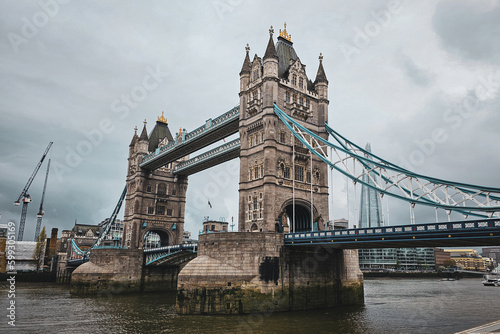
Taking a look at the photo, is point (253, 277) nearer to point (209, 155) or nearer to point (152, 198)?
point (209, 155)

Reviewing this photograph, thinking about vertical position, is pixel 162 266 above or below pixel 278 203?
below

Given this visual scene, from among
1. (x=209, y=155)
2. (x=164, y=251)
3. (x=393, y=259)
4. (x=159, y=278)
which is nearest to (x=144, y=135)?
(x=209, y=155)

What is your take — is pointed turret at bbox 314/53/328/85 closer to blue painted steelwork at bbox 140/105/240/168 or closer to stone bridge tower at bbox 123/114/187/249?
blue painted steelwork at bbox 140/105/240/168

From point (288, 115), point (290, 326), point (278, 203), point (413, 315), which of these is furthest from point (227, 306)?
point (288, 115)

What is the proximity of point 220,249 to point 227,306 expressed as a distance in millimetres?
5129

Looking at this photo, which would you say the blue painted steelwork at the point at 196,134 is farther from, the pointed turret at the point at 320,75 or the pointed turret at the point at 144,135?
A: the pointed turret at the point at 320,75

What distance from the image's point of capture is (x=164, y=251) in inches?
2197

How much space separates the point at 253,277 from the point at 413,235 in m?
13.6

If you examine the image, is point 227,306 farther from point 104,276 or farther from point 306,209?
point 104,276

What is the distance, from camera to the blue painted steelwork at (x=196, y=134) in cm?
5118

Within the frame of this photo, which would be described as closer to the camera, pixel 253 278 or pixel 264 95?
pixel 253 278

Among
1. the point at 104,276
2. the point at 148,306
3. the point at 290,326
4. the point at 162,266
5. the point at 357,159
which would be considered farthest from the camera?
the point at 162,266

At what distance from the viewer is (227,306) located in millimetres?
31859

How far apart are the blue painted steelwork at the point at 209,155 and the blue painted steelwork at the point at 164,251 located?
592 inches
